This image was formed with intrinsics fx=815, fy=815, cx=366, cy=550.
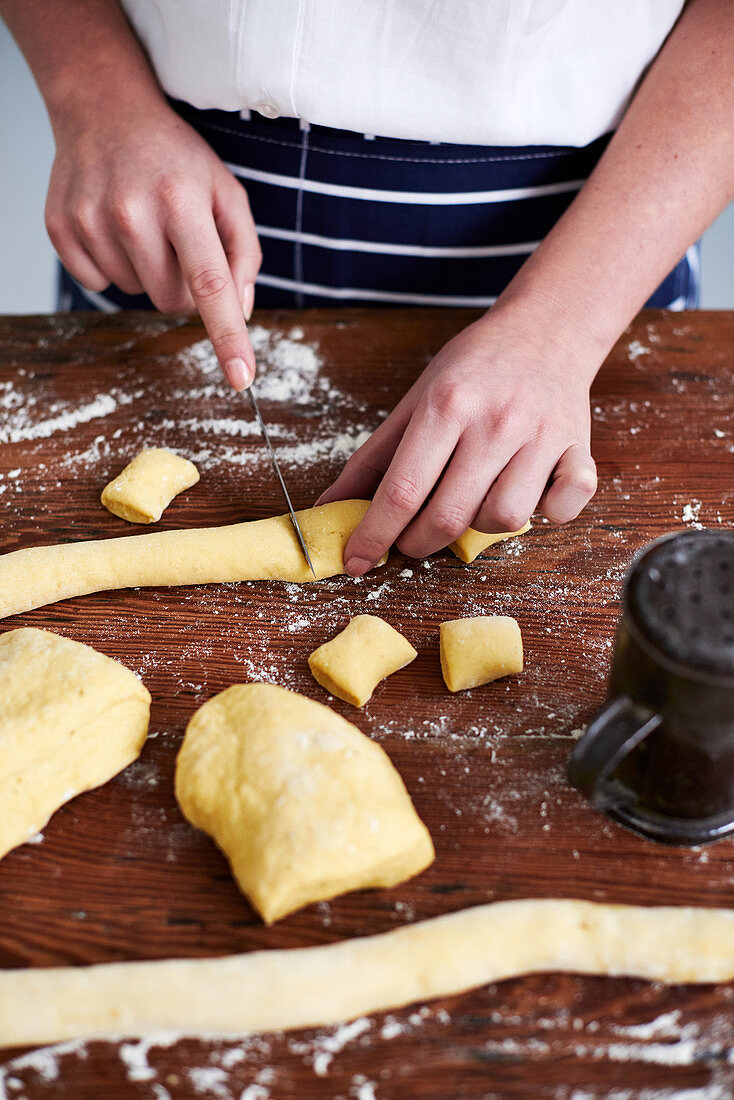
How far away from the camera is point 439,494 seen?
116 cm

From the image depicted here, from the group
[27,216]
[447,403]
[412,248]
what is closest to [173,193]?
[412,248]

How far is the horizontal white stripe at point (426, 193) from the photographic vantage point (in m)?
1.55

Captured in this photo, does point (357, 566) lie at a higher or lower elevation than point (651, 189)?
lower

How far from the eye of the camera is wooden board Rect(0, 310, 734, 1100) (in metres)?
0.82

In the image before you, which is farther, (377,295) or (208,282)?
(377,295)

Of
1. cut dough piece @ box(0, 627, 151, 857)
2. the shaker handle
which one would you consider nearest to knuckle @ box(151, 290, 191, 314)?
cut dough piece @ box(0, 627, 151, 857)

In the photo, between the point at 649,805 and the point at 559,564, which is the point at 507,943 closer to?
the point at 649,805

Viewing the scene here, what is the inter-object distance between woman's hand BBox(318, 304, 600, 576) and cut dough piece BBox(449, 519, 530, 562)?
0.06m

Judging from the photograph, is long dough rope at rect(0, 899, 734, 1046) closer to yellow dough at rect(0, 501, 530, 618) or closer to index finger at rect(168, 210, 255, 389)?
yellow dough at rect(0, 501, 530, 618)

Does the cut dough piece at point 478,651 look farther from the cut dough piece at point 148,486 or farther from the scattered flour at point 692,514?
the cut dough piece at point 148,486

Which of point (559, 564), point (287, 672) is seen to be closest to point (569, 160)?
point (559, 564)

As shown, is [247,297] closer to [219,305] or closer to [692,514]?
[219,305]

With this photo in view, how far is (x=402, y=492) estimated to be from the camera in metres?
1.15

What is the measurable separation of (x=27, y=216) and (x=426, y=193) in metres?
2.80
